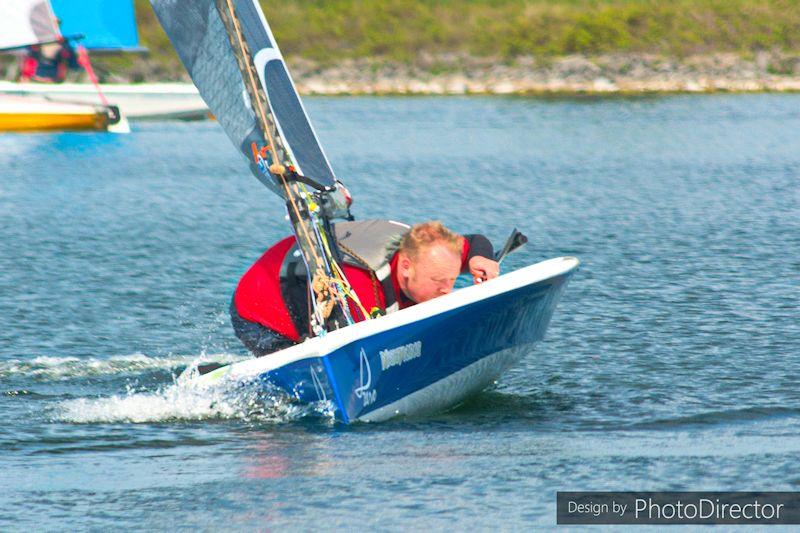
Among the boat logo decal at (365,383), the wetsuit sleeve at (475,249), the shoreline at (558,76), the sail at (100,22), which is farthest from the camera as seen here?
the shoreline at (558,76)

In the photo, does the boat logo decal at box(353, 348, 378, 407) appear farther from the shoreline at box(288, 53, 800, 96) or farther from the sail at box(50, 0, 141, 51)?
the shoreline at box(288, 53, 800, 96)

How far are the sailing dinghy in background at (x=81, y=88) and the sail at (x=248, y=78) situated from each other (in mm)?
26280

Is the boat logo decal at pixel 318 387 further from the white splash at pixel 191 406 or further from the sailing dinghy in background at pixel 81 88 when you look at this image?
the sailing dinghy in background at pixel 81 88

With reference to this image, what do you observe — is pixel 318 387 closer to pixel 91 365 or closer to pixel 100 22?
pixel 91 365

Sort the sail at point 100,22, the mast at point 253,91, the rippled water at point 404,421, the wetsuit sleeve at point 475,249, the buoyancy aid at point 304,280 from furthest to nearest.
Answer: the sail at point 100,22
the mast at point 253,91
the wetsuit sleeve at point 475,249
the buoyancy aid at point 304,280
the rippled water at point 404,421

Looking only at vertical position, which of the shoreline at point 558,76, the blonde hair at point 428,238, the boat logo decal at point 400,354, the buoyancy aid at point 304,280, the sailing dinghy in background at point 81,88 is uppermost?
the blonde hair at point 428,238

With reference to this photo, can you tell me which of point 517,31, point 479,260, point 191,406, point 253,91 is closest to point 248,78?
point 253,91

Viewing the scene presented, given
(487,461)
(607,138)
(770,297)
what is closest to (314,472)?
(487,461)

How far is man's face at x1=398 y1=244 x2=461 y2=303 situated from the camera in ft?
29.0

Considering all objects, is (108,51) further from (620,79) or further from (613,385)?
(613,385)

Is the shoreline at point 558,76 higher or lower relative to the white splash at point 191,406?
lower

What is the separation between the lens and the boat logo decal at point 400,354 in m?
A: 8.67

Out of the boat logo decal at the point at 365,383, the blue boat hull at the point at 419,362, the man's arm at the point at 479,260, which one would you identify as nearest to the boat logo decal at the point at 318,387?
the blue boat hull at the point at 419,362

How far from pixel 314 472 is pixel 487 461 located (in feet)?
3.20
